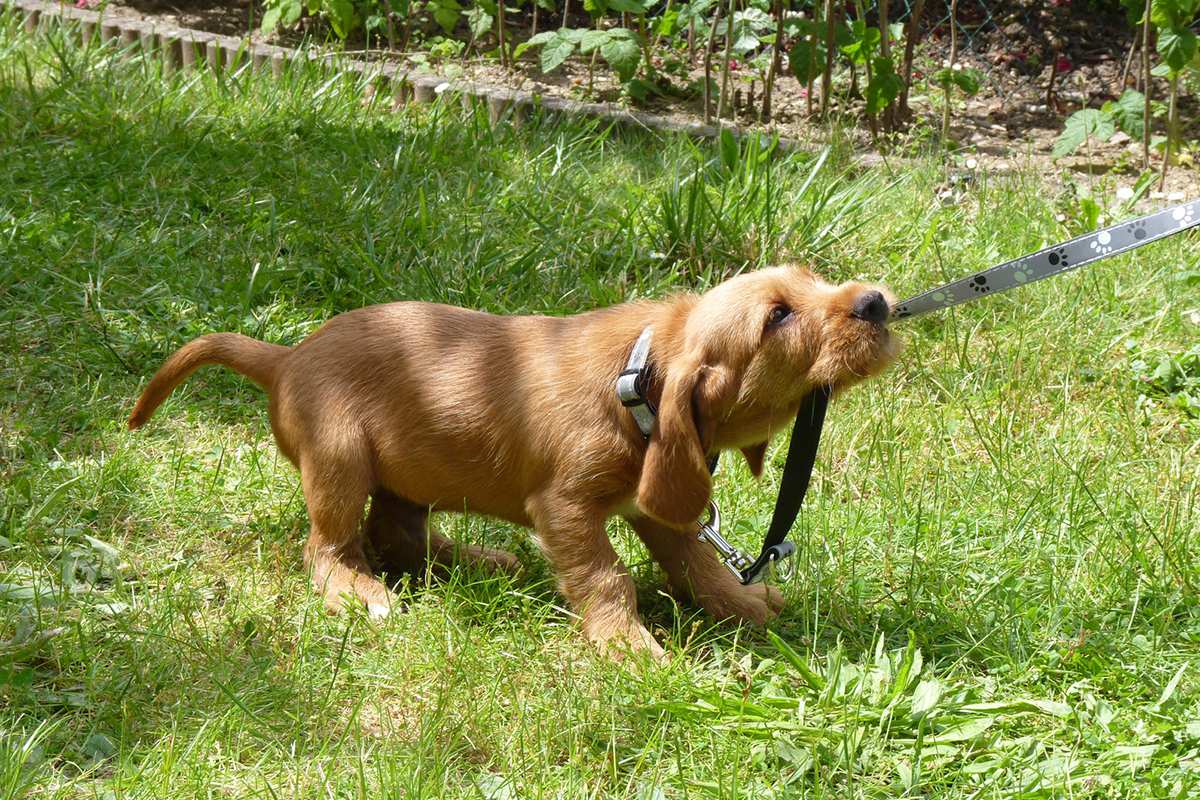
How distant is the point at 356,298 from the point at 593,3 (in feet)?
8.38

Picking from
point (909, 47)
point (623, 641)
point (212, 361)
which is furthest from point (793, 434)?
point (909, 47)

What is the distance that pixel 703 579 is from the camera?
11.8 feet

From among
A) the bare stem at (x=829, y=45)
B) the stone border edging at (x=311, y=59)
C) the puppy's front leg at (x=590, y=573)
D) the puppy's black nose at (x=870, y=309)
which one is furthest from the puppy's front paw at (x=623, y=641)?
the bare stem at (x=829, y=45)

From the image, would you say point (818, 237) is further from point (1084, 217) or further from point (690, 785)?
point (690, 785)

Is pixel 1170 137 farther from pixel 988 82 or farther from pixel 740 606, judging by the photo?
pixel 740 606

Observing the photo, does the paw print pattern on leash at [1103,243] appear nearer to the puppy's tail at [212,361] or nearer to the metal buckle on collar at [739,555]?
the metal buckle on collar at [739,555]

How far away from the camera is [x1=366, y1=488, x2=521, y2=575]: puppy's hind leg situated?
3805mm

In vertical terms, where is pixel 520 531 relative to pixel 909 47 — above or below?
below

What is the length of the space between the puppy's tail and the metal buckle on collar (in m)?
1.30

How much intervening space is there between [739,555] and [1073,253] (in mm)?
1138

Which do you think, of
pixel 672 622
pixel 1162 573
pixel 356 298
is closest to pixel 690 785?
pixel 672 622

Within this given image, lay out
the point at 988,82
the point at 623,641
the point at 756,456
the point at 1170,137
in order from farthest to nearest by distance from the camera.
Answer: the point at 988,82, the point at 1170,137, the point at 756,456, the point at 623,641

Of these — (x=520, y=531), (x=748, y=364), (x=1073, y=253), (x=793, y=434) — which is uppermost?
(x=1073, y=253)

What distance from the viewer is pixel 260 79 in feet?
22.2
